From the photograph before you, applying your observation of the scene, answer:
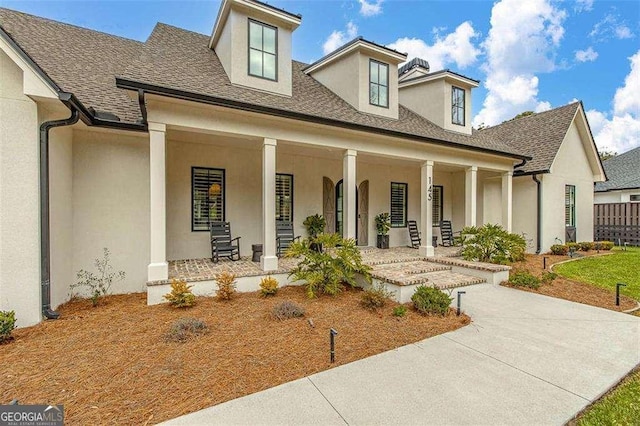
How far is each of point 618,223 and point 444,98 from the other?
12.8 m

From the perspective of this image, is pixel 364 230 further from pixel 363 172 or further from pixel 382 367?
pixel 382 367

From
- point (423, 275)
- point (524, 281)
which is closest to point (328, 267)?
point (423, 275)

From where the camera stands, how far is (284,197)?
30.4 ft

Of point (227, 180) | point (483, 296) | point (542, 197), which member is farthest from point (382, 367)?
point (542, 197)

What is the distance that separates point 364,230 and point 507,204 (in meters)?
5.42

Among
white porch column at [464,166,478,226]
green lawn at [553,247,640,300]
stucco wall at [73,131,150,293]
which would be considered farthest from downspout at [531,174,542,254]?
stucco wall at [73,131,150,293]

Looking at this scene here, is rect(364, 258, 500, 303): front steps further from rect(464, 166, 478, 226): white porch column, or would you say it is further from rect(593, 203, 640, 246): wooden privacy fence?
rect(593, 203, 640, 246): wooden privacy fence

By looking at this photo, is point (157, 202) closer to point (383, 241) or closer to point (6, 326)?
point (6, 326)

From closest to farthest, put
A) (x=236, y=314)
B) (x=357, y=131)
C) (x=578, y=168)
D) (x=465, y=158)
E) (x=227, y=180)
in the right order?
1. (x=236, y=314)
2. (x=357, y=131)
3. (x=227, y=180)
4. (x=465, y=158)
5. (x=578, y=168)

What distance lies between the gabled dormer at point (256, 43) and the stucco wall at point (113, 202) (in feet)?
9.45

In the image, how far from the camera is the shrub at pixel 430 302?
4.95m

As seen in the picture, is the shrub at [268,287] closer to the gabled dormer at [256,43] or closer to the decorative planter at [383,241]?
the gabled dormer at [256,43]

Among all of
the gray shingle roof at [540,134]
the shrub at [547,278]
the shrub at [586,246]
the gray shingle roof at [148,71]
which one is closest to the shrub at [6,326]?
the gray shingle roof at [148,71]

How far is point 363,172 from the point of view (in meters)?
10.6
